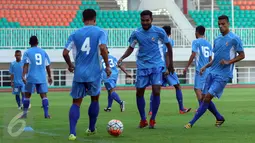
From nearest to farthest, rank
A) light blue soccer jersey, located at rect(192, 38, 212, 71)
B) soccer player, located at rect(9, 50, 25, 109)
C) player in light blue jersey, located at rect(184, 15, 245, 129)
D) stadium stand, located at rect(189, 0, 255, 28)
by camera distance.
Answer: player in light blue jersey, located at rect(184, 15, 245, 129) < light blue soccer jersey, located at rect(192, 38, 212, 71) < soccer player, located at rect(9, 50, 25, 109) < stadium stand, located at rect(189, 0, 255, 28)

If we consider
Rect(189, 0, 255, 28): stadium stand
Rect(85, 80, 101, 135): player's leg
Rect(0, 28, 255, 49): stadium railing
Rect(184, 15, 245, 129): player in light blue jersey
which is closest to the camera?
Rect(85, 80, 101, 135): player's leg

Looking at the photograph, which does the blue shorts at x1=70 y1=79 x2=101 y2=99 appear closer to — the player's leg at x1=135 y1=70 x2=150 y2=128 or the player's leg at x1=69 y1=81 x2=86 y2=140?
the player's leg at x1=69 y1=81 x2=86 y2=140

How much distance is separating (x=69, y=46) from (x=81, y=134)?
159 cm

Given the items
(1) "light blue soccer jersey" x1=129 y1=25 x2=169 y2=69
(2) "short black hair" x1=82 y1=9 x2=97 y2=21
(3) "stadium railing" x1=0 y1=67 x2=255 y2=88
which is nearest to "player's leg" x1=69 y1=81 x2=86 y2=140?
(2) "short black hair" x1=82 y1=9 x2=97 y2=21

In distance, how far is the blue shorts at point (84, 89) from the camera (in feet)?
39.4

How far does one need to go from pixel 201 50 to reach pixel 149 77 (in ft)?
15.3

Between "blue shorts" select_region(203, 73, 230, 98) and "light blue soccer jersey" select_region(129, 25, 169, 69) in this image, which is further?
"light blue soccer jersey" select_region(129, 25, 169, 69)

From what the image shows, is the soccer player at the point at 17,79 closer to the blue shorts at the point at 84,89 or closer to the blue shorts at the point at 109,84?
the blue shorts at the point at 109,84

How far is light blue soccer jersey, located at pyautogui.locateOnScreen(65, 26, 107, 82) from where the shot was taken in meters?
12.0

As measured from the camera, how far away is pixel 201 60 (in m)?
18.8

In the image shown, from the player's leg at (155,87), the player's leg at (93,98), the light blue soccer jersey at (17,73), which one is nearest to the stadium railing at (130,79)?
the light blue soccer jersey at (17,73)

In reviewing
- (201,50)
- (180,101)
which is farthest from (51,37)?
(201,50)

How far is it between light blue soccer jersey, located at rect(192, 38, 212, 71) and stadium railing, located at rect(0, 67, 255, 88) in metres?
22.3

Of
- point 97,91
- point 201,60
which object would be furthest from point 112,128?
point 201,60
